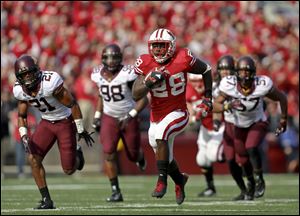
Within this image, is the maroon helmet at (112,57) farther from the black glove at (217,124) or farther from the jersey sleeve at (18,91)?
the jersey sleeve at (18,91)

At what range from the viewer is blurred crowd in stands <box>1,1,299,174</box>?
18469 millimetres

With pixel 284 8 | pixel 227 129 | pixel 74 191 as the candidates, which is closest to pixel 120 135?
pixel 227 129

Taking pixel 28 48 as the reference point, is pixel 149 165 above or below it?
below

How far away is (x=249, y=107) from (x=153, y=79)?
3727 millimetres

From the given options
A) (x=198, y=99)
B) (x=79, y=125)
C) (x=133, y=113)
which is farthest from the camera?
(x=198, y=99)

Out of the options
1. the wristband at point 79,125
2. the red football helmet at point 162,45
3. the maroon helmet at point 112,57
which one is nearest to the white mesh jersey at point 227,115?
the maroon helmet at point 112,57

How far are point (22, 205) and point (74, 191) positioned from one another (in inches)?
95.8

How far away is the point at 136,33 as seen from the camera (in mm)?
19172

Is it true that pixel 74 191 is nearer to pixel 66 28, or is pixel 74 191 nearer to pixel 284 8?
pixel 66 28

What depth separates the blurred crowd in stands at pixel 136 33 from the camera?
1847 cm

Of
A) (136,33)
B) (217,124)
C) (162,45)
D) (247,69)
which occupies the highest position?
(136,33)

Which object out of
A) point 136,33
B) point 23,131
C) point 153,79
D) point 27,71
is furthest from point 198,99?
point 136,33

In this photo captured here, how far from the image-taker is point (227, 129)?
12.9 meters

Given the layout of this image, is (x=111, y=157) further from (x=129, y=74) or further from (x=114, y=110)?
(x=129, y=74)
